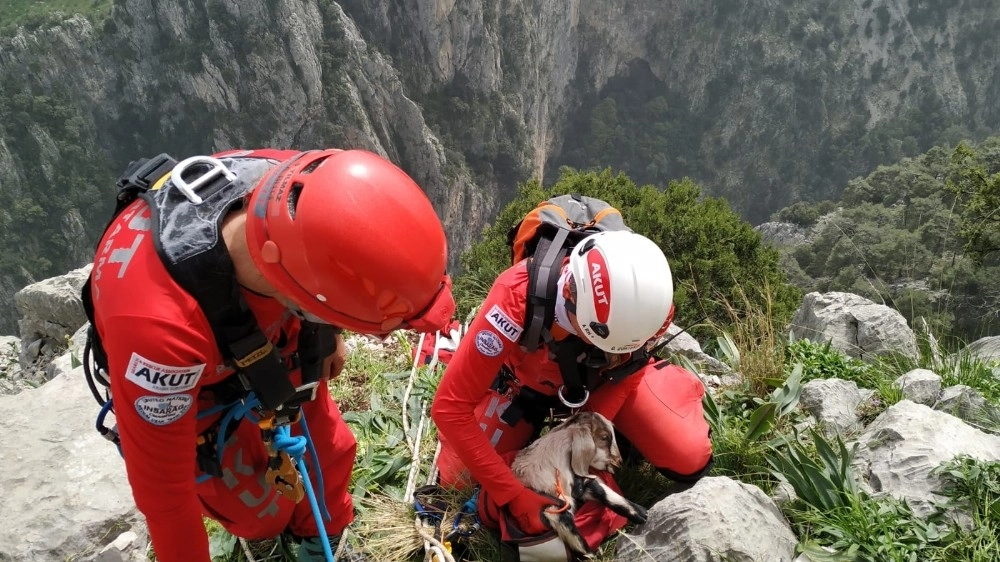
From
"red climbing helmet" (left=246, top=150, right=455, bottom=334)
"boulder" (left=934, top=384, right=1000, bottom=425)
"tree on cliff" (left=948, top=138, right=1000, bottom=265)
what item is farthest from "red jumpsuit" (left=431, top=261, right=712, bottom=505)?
"tree on cliff" (left=948, top=138, right=1000, bottom=265)

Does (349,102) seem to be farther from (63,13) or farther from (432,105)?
(63,13)

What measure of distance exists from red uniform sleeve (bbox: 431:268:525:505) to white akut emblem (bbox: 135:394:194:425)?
1.31m

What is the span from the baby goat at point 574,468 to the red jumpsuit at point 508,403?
142 millimetres

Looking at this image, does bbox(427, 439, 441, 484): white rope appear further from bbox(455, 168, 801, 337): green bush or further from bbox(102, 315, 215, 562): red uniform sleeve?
bbox(455, 168, 801, 337): green bush

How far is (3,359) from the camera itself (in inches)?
425

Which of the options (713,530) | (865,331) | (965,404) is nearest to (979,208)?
(865,331)

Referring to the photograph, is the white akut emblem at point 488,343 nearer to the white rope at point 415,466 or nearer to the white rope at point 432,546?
the white rope at point 432,546

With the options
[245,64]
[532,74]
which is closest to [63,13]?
[245,64]

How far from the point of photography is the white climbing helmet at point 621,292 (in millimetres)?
2650

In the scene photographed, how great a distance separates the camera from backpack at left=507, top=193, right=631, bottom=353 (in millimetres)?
2883

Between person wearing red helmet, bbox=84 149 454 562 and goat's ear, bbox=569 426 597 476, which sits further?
goat's ear, bbox=569 426 597 476

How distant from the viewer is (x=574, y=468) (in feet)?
9.38

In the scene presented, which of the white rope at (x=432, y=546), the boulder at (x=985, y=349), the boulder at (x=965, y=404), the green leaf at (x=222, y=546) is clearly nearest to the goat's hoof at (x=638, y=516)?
the white rope at (x=432, y=546)

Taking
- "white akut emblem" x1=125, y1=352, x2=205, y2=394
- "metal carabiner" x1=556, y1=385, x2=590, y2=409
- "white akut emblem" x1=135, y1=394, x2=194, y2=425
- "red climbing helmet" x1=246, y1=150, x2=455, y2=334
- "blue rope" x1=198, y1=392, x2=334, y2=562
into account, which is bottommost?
"metal carabiner" x1=556, y1=385, x2=590, y2=409
